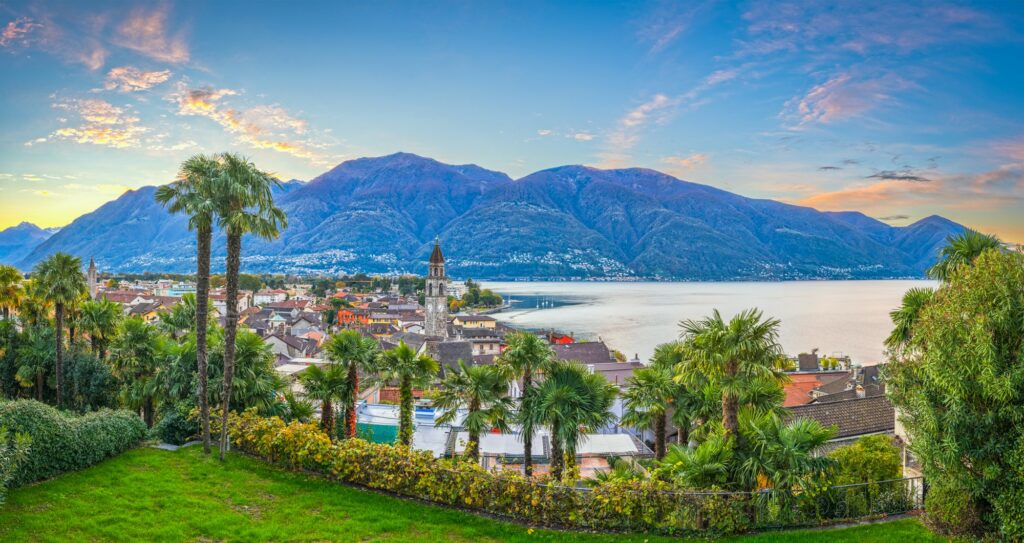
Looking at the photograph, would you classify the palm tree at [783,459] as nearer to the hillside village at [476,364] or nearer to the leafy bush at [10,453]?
the hillside village at [476,364]

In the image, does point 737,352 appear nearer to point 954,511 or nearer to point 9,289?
point 954,511

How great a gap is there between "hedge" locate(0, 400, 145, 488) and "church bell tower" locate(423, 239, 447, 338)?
165ft

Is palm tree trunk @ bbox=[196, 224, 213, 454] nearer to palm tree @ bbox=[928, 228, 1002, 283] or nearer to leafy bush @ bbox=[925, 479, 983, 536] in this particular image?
leafy bush @ bbox=[925, 479, 983, 536]

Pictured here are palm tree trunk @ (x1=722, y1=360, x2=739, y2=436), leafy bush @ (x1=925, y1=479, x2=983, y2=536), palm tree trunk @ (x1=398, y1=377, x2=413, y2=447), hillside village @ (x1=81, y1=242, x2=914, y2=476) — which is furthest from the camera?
hillside village @ (x1=81, y1=242, x2=914, y2=476)

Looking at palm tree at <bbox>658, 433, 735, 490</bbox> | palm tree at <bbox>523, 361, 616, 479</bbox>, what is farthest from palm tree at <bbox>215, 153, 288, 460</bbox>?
palm tree at <bbox>658, 433, 735, 490</bbox>

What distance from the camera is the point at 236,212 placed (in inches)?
577

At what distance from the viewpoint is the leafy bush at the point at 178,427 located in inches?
656

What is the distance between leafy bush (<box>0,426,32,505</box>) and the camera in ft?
31.3

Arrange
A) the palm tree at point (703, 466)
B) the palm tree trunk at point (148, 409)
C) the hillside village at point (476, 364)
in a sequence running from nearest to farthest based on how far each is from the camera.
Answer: the palm tree at point (703, 466) < the palm tree trunk at point (148, 409) < the hillside village at point (476, 364)

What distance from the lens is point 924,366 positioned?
10328 mm

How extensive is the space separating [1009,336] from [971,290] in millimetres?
940

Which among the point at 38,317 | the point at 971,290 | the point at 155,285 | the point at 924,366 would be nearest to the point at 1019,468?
the point at 924,366

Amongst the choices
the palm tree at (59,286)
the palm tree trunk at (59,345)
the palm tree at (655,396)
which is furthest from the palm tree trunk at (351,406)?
the palm tree trunk at (59,345)

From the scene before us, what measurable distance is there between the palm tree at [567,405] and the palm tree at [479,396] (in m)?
1.20
